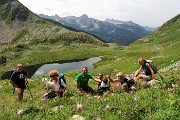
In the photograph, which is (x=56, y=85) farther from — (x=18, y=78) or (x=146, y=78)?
(x=146, y=78)

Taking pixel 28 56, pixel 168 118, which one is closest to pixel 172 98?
pixel 168 118

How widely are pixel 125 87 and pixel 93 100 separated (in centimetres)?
452

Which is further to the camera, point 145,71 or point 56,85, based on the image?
point 145,71

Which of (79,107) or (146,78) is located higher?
(146,78)

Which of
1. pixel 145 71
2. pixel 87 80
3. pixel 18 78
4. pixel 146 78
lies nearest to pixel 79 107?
pixel 87 80

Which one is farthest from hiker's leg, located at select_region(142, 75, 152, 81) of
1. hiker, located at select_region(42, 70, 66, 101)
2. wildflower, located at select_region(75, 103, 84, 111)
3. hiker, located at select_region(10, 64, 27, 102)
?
wildflower, located at select_region(75, 103, 84, 111)

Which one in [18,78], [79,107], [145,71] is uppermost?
[145,71]

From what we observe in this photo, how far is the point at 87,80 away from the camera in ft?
68.9

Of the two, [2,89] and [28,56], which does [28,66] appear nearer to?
[28,56]

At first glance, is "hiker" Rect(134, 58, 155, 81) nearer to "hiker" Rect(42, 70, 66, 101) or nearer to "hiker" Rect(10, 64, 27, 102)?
"hiker" Rect(42, 70, 66, 101)

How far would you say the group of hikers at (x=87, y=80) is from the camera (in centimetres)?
1819

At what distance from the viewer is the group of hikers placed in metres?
18.2

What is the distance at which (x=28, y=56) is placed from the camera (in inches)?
6250

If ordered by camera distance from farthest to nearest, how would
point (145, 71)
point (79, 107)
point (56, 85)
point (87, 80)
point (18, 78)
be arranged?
1. point (18, 78)
2. point (145, 71)
3. point (87, 80)
4. point (56, 85)
5. point (79, 107)
